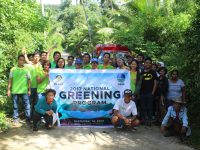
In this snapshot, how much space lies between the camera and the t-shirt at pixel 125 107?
857 centimetres

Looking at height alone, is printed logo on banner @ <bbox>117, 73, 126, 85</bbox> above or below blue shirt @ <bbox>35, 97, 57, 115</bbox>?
above

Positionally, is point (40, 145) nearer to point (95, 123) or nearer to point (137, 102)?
point (95, 123)

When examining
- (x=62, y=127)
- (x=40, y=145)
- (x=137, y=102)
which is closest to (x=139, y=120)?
(x=137, y=102)

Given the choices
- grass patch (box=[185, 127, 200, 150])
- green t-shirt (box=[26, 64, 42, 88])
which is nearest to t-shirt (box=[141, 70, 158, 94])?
grass patch (box=[185, 127, 200, 150])

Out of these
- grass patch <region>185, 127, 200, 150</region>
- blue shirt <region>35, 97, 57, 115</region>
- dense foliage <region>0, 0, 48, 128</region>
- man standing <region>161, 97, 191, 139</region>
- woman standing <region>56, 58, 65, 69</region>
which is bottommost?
A: grass patch <region>185, 127, 200, 150</region>

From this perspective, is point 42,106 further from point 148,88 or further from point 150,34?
point 150,34

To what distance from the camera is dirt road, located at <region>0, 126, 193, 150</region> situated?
743cm

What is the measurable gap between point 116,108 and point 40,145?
215cm

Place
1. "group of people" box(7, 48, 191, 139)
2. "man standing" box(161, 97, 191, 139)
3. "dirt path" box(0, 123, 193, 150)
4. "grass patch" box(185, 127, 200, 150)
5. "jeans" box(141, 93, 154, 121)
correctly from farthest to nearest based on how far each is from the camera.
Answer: "jeans" box(141, 93, 154, 121)
"group of people" box(7, 48, 191, 139)
"man standing" box(161, 97, 191, 139)
"grass patch" box(185, 127, 200, 150)
"dirt path" box(0, 123, 193, 150)

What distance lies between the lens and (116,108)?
8.58 meters

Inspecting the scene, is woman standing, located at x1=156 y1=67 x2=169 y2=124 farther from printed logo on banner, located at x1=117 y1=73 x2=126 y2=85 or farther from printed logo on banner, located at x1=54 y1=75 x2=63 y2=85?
printed logo on banner, located at x1=54 y1=75 x2=63 y2=85

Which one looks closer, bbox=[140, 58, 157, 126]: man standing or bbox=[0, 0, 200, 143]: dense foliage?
bbox=[140, 58, 157, 126]: man standing

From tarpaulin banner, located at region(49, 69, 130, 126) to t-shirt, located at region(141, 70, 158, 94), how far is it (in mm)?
407

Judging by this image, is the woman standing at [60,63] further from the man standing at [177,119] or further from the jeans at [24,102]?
the man standing at [177,119]
